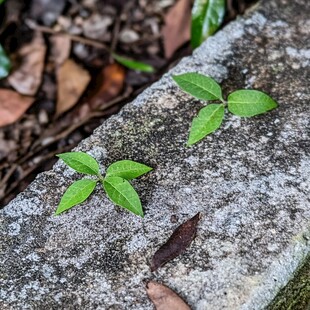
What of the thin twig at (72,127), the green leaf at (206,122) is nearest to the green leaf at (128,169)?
the green leaf at (206,122)

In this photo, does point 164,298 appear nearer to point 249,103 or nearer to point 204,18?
point 249,103

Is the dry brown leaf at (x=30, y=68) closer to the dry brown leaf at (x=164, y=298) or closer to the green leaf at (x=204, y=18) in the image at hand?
the green leaf at (x=204, y=18)

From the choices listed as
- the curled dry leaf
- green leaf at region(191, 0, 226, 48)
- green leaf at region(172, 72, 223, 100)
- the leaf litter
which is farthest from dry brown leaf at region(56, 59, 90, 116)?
the curled dry leaf

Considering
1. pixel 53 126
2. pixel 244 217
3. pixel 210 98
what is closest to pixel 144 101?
pixel 210 98

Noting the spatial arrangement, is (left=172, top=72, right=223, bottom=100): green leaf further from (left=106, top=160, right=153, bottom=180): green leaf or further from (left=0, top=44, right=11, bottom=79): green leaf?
(left=0, top=44, right=11, bottom=79): green leaf

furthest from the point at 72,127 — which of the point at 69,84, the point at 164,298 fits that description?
the point at 164,298
